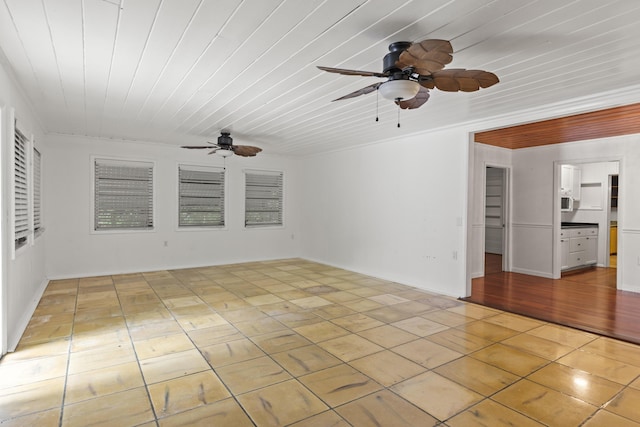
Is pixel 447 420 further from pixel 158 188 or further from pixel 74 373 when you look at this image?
pixel 158 188

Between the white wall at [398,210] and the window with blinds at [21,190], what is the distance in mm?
4968

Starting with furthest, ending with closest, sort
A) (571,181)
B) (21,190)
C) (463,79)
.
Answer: (571,181) < (21,190) < (463,79)

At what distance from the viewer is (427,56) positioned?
6.73ft

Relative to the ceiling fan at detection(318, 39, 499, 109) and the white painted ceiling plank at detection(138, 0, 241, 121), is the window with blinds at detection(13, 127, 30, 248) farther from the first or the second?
the ceiling fan at detection(318, 39, 499, 109)

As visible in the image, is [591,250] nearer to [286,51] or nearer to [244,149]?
[244,149]

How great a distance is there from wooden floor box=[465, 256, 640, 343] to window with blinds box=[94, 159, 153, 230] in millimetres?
5988

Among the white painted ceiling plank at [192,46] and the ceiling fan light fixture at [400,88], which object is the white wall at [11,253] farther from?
Answer: the ceiling fan light fixture at [400,88]

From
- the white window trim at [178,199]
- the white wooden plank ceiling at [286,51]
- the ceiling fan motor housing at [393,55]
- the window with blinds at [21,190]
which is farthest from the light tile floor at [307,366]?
the white window trim at [178,199]

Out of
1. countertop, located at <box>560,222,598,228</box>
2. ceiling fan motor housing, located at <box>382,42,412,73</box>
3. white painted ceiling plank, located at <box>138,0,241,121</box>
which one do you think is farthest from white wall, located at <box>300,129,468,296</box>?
white painted ceiling plank, located at <box>138,0,241,121</box>

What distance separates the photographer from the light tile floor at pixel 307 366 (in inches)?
85.1

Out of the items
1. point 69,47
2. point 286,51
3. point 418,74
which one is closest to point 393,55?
point 418,74

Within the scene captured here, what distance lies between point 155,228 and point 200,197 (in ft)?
3.56

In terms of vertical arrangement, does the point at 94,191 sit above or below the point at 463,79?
below

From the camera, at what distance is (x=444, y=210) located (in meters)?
5.17
